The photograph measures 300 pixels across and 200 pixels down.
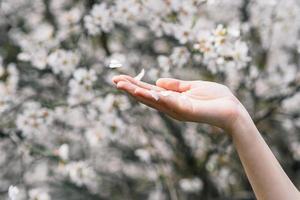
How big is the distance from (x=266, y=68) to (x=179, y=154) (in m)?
0.64

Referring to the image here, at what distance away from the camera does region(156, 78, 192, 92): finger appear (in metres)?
1.38

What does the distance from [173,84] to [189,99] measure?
0.09 m

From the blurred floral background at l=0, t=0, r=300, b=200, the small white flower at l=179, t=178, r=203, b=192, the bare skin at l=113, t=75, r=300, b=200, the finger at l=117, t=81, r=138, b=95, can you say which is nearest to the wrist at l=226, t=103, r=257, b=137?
the bare skin at l=113, t=75, r=300, b=200

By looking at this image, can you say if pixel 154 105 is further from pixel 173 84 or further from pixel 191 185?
pixel 191 185

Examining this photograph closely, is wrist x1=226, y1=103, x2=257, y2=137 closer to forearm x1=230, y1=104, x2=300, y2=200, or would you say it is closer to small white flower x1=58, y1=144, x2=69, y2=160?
forearm x1=230, y1=104, x2=300, y2=200

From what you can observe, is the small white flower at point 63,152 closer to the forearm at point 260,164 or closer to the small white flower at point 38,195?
the small white flower at point 38,195

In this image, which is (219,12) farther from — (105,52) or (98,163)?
(98,163)

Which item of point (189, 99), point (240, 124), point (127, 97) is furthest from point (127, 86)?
point (127, 97)

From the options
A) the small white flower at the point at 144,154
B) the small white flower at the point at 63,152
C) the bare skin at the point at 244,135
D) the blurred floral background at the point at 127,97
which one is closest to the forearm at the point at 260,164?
the bare skin at the point at 244,135

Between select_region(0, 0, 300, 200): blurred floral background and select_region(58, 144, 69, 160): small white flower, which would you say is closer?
select_region(58, 144, 69, 160): small white flower

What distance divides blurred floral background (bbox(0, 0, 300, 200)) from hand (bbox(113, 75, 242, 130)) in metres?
1.07

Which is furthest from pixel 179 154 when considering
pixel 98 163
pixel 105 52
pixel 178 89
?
pixel 178 89

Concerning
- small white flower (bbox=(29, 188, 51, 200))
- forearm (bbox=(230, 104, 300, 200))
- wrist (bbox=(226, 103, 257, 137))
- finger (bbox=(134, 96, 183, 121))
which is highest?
finger (bbox=(134, 96, 183, 121))

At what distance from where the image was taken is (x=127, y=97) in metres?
2.75
